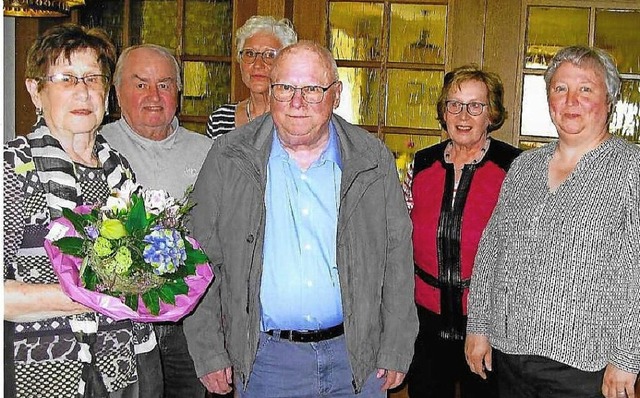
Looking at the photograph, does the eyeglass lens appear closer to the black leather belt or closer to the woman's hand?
the black leather belt

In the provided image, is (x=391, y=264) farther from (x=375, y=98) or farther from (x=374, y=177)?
(x=375, y=98)

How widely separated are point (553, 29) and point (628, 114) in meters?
0.58

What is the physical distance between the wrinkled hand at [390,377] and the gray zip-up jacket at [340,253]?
0.07ft

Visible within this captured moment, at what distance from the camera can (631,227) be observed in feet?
7.29

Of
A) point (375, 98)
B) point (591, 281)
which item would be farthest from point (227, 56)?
point (591, 281)

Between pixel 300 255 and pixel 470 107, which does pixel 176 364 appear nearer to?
pixel 300 255

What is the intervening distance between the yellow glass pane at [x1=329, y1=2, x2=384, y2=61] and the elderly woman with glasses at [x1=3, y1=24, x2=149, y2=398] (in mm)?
2153

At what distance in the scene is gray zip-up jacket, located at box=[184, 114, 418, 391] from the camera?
223 centimetres

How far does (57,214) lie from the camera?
1.84m

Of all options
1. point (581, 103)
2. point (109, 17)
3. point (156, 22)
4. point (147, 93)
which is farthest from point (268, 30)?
point (109, 17)

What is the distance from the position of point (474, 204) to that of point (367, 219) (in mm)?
690

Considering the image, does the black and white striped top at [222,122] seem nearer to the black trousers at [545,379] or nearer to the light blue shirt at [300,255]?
the light blue shirt at [300,255]

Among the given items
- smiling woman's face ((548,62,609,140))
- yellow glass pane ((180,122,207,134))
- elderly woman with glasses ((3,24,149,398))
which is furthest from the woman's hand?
Result: yellow glass pane ((180,122,207,134))

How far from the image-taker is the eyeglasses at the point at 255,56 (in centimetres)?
308
